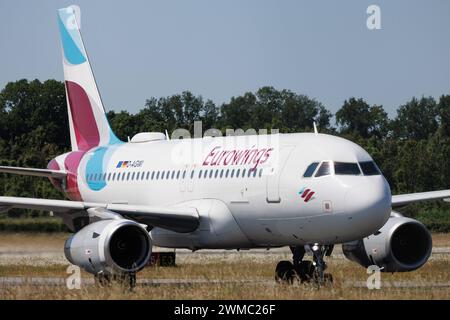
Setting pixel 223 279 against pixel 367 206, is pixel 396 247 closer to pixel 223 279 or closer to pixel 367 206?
pixel 367 206

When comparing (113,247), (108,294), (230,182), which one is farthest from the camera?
(230,182)

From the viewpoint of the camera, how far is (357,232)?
24484 millimetres

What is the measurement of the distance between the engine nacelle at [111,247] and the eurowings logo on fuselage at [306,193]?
3.50m

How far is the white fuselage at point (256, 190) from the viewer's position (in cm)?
2455

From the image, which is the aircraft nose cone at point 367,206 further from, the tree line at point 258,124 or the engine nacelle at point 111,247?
the tree line at point 258,124


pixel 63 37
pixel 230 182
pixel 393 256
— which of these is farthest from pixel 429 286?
pixel 63 37

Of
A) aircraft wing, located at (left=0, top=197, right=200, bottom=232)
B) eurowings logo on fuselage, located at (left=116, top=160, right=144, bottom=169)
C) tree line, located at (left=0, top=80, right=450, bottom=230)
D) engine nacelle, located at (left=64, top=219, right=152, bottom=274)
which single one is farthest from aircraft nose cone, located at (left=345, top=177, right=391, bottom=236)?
tree line, located at (left=0, top=80, right=450, bottom=230)

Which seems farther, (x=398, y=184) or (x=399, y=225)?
(x=398, y=184)

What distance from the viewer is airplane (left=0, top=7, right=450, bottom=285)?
24.8 metres

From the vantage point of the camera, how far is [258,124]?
90.9 m

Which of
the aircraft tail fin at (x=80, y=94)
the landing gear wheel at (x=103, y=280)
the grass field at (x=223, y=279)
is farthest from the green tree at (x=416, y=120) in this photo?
the landing gear wheel at (x=103, y=280)

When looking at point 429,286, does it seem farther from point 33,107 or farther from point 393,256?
point 33,107

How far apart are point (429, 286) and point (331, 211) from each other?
10.8 feet

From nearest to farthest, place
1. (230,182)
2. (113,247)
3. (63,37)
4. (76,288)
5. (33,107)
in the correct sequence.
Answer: (76,288) → (113,247) → (230,182) → (63,37) → (33,107)
